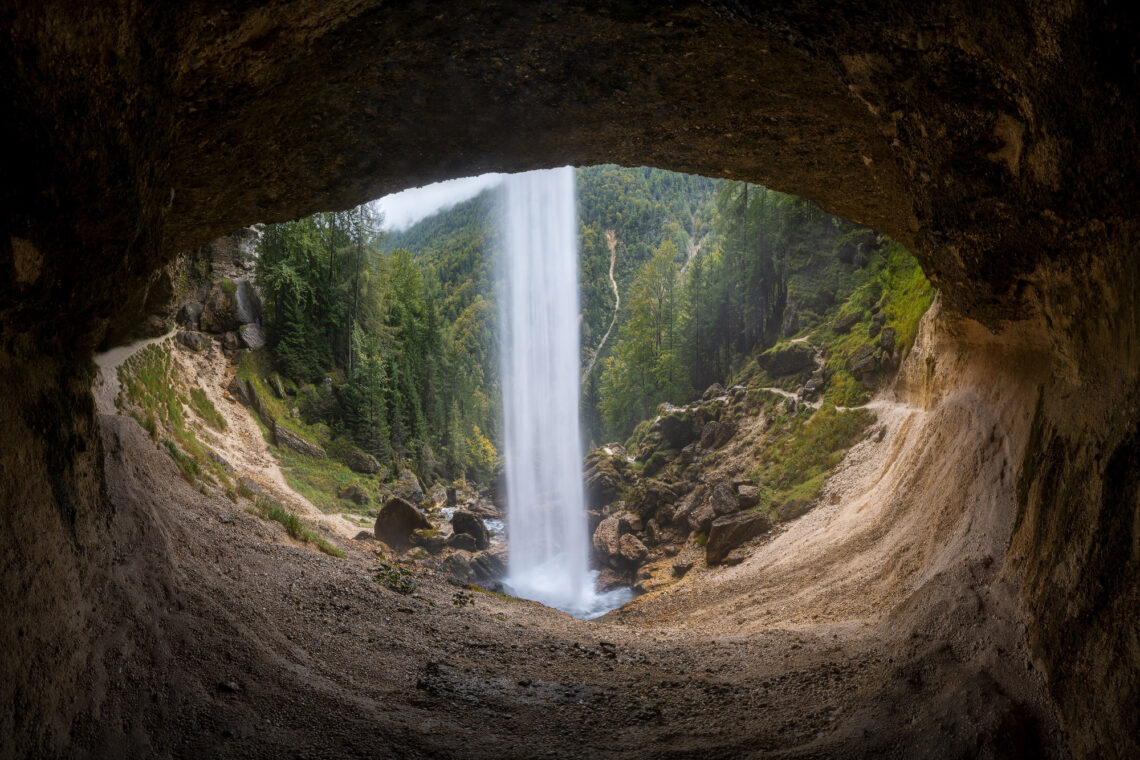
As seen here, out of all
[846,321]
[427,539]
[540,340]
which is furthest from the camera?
[540,340]

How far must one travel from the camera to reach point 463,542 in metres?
24.0

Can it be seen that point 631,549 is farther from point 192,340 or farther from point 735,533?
point 192,340

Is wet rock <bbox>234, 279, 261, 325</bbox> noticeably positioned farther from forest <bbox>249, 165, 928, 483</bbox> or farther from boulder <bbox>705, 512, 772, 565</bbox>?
boulder <bbox>705, 512, 772, 565</bbox>

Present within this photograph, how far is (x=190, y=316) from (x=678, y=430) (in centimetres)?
2242

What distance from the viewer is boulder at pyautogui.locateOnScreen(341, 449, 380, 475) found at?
94.1ft

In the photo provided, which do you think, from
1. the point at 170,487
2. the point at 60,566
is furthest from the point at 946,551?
the point at 170,487

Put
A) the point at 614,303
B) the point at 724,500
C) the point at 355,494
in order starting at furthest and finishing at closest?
the point at 614,303, the point at 355,494, the point at 724,500

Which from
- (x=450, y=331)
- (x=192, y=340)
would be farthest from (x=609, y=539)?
(x=450, y=331)

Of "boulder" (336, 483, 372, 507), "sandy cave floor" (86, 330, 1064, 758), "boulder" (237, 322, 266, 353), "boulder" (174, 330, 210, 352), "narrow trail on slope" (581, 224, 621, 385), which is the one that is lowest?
"sandy cave floor" (86, 330, 1064, 758)

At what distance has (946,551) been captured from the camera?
6.66 metres

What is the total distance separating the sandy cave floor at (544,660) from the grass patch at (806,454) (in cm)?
756

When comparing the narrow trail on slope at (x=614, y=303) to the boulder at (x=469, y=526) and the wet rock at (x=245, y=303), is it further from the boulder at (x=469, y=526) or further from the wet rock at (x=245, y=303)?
the boulder at (x=469, y=526)

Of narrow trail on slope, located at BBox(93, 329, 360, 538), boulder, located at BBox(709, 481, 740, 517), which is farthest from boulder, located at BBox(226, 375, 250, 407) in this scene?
boulder, located at BBox(709, 481, 740, 517)

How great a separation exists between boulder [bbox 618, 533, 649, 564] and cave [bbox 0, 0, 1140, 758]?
1496cm
